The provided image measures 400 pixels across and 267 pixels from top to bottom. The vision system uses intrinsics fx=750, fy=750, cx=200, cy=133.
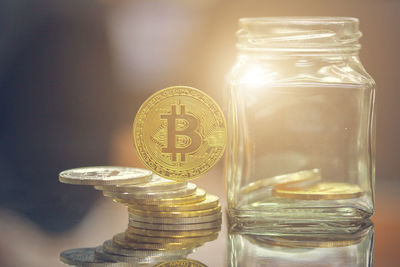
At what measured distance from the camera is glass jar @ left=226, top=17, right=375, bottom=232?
1.26 metres

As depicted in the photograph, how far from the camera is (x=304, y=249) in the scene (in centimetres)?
115

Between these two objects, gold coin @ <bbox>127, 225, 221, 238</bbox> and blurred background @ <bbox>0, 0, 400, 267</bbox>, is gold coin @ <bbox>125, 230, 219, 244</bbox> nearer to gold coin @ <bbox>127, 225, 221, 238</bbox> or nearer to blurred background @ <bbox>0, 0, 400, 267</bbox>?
gold coin @ <bbox>127, 225, 221, 238</bbox>

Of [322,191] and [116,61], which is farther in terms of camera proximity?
[116,61]

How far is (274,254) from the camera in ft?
3.68

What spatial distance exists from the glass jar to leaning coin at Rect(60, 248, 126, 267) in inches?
10.3

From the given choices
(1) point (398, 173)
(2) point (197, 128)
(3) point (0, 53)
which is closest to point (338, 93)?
(2) point (197, 128)

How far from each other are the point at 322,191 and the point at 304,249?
0.54 ft

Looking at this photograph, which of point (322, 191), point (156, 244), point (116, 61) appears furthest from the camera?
point (116, 61)

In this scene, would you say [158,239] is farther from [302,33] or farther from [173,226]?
[302,33]

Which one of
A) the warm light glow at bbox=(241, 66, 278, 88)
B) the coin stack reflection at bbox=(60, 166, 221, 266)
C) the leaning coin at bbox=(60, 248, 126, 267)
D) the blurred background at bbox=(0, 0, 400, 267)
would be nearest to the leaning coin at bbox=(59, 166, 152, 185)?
the coin stack reflection at bbox=(60, 166, 221, 266)

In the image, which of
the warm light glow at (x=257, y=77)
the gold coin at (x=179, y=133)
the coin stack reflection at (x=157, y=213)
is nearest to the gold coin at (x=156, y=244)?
the coin stack reflection at (x=157, y=213)

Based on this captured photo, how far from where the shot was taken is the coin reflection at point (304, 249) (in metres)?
1.08

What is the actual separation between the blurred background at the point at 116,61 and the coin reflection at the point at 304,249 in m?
0.85

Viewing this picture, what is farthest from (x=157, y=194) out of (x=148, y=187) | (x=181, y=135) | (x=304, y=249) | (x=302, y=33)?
(x=302, y=33)
